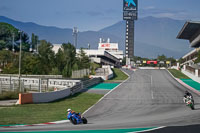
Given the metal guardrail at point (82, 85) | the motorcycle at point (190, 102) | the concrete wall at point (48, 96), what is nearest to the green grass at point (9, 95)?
the concrete wall at point (48, 96)

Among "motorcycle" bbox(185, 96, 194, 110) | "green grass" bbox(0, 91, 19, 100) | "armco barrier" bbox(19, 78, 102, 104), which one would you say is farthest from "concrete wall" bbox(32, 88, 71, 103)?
"motorcycle" bbox(185, 96, 194, 110)

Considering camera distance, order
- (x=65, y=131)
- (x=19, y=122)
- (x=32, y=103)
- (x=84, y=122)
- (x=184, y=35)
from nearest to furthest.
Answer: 1. (x=65, y=131)
2. (x=84, y=122)
3. (x=19, y=122)
4. (x=32, y=103)
5. (x=184, y=35)

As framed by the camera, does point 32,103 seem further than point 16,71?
No

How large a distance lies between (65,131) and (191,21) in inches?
2921

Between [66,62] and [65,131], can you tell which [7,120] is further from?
[66,62]

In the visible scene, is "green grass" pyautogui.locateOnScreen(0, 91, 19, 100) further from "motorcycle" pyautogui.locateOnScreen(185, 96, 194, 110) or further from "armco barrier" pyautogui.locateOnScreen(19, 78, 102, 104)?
"motorcycle" pyautogui.locateOnScreen(185, 96, 194, 110)

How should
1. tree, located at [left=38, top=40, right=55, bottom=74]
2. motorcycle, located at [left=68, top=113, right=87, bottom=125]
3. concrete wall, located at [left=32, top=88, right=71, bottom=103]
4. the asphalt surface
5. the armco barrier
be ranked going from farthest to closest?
tree, located at [left=38, top=40, right=55, bottom=74] → concrete wall, located at [left=32, top=88, right=71, bottom=103] → the armco barrier → motorcycle, located at [left=68, top=113, right=87, bottom=125] → the asphalt surface

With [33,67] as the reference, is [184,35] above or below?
above

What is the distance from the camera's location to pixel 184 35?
4075 inches

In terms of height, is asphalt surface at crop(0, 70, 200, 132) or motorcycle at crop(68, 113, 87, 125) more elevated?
motorcycle at crop(68, 113, 87, 125)

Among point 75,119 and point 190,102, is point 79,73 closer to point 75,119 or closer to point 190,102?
point 190,102

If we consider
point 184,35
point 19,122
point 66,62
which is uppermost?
point 184,35

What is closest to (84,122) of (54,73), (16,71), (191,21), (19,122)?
(19,122)

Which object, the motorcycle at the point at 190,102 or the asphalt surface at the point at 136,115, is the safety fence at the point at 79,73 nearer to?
the asphalt surface at the point at 136,115
